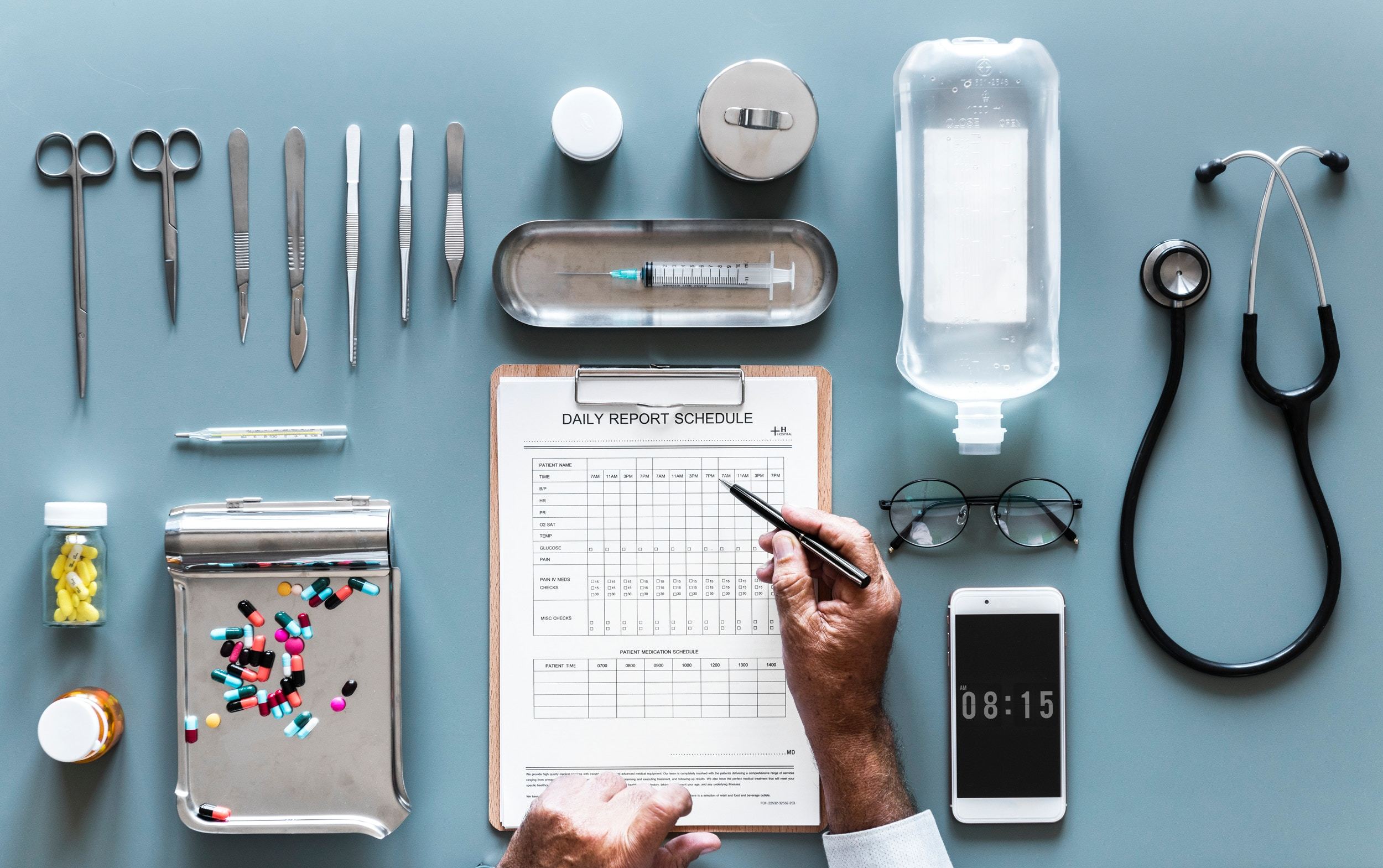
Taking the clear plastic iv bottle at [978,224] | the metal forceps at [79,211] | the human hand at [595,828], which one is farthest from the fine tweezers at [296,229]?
the clear plastic iv bottle at [978,224]

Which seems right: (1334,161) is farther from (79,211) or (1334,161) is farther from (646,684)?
(79,211)

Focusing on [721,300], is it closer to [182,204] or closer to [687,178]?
[687,178]

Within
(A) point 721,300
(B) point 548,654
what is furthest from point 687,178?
(B) point 548,654

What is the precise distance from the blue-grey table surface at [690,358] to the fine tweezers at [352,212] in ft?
0.06

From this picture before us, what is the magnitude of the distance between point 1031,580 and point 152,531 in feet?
3.52

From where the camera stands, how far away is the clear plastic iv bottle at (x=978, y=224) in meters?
0.94

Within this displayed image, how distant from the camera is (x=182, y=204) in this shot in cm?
99

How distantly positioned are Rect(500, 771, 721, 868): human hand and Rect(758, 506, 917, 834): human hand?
0.57 ft

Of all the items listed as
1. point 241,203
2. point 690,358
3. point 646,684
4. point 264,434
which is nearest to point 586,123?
point 690,358

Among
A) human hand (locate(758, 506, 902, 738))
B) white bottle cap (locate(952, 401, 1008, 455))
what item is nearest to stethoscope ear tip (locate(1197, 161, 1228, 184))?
white bottle cap (locate(952, 401, 1008, 455))

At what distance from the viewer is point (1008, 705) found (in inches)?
39.1

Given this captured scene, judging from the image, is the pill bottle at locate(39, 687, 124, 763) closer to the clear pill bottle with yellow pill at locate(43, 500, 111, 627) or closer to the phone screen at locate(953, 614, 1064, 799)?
the clear pill bottle with yellow pill at locate(43, 500, 111, 627)

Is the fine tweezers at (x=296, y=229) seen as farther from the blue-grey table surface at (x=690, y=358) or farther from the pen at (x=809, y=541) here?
the pen at (x=809, y=541)

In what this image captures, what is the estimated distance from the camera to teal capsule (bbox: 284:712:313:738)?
0.95 m
